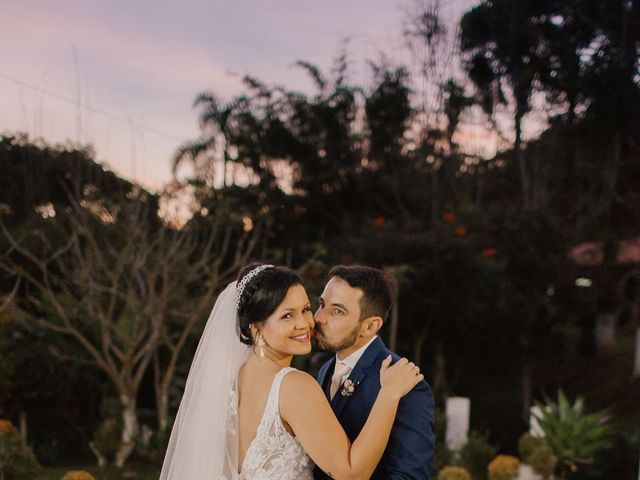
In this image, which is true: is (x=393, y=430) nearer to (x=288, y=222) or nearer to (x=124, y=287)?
(x=124, y=287)

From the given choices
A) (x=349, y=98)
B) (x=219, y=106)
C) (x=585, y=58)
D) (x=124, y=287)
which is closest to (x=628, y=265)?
(x=585, y=58)

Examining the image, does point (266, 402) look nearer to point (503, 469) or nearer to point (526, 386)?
point (503, 469)

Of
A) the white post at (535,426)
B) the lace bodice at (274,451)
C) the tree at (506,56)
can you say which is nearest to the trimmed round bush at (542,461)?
the white post at (535,426)

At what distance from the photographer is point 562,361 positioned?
38.9ft

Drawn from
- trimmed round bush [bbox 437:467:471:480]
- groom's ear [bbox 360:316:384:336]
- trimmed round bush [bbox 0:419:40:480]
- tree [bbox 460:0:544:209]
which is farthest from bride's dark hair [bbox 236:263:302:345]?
tree [bbox 460:0:544:209]

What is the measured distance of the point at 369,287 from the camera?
252cm

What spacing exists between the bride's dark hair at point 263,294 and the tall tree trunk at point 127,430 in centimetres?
533

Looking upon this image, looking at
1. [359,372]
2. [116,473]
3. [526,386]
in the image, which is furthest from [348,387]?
[526,386]

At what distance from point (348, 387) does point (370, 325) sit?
0.24 metres

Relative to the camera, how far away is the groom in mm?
2338

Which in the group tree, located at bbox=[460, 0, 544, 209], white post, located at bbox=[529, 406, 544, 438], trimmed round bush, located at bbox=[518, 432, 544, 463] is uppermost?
tree, located at bbox=[460, 0, 544, 209]

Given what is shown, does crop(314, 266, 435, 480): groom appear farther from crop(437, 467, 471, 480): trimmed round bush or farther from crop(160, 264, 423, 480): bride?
crop(437, 467, 471, 480): trimmed round bush

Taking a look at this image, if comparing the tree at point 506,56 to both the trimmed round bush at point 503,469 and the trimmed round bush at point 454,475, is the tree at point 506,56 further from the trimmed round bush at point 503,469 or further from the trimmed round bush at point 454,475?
the trimmed round bush at point 454,475

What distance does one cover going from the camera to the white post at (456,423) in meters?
7.44
